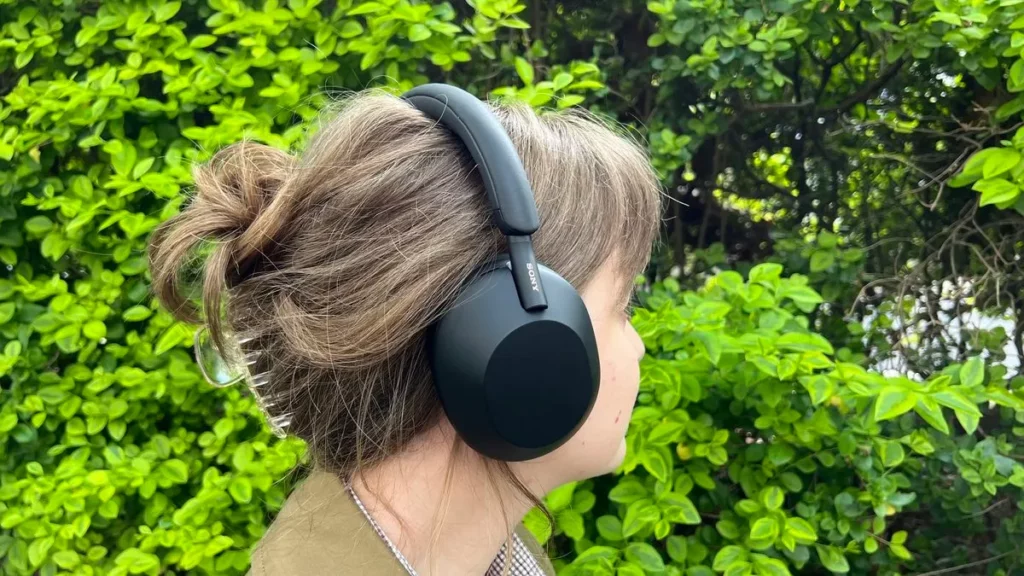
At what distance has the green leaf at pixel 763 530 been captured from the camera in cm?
131

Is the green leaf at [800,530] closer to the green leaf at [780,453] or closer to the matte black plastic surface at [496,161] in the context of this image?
the green leaf at [780,453]

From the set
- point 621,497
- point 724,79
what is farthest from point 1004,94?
point 621,497

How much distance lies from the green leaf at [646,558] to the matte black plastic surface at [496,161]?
78 cm

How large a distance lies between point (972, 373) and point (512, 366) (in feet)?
3.12

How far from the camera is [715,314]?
4.47 feet

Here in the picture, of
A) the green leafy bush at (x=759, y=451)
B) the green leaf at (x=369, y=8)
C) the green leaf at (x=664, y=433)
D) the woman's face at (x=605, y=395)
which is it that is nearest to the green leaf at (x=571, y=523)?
the green leafy bush at (x=759, y=451)

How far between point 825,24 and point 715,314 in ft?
2.57

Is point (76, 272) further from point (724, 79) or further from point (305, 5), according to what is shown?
point (724, 79)

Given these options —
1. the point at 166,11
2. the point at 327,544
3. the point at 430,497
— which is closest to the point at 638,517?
the point at 430,497

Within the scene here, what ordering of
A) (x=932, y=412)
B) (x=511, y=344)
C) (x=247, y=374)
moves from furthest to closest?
(x=932, y=412), (x=247, y=374), (x=511, y=344)

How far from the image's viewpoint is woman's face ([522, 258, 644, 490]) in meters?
0.95

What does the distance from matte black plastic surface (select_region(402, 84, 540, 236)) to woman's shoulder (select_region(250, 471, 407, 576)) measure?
1.39 ft

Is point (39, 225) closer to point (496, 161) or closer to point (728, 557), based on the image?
point (496, 161)

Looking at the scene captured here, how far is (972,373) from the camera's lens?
126 cm
